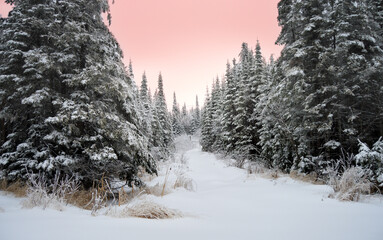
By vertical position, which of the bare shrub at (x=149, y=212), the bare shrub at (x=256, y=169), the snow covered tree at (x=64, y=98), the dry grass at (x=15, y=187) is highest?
the snow covered tree at (x=64, y=98)

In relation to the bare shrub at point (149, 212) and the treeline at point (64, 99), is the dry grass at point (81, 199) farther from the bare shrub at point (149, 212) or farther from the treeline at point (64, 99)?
the bare shrub at point (149, 212)

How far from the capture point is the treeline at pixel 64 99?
19.8ft

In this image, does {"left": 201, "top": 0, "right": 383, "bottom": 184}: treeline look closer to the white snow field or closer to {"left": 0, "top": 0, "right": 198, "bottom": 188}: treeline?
the white snow field

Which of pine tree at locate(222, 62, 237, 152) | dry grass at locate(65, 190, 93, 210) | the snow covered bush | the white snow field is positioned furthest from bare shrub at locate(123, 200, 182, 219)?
pine tree at locate(222, 62, 237, 152)

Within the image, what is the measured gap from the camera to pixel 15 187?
20.1 ft

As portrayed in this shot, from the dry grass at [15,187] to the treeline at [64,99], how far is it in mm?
231

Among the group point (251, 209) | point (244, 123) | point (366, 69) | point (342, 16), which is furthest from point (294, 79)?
point (244, 123)

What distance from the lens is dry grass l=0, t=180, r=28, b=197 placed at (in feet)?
18.7

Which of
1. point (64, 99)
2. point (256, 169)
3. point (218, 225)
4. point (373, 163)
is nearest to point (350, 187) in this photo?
point (373, 163)

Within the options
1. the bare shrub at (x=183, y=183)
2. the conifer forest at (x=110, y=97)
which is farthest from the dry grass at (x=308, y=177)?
the bare shrub at (x=183, y=183)

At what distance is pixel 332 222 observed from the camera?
10.3ft

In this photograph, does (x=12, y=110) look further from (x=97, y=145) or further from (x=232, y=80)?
(x=232, y=80)

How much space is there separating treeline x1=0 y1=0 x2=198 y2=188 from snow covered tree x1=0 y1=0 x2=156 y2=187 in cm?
3

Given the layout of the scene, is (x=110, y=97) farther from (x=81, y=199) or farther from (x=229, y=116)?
(x=229, y=116)
